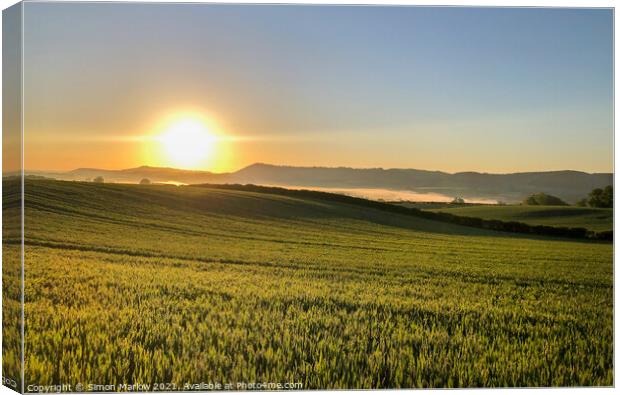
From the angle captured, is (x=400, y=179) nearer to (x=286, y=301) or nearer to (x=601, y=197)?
(x=286, y=301)

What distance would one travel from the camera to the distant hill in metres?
9.05

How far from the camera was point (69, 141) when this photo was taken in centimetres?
844

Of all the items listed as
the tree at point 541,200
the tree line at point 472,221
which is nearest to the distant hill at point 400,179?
the tree at point 541,200

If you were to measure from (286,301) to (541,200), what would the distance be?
11.0 feet

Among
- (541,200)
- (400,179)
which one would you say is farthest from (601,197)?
(400,179)

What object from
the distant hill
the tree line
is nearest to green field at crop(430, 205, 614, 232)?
the tree line

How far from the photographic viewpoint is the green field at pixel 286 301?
8305 mm

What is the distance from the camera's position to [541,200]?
30.9 ft

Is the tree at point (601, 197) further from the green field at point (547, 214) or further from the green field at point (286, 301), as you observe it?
the green field at point (286, 301)

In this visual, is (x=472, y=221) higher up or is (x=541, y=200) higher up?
(x=541, y=200)

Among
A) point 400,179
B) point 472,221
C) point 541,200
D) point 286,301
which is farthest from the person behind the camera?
point 472,221

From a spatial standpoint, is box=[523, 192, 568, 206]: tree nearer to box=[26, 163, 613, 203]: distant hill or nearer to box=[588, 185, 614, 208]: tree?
box=[26, 163, 613, 203]: distant hill

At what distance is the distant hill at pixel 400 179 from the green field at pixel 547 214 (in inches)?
8.2

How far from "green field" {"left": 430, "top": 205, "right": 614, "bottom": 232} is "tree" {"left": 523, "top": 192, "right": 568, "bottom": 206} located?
93 millimetres
